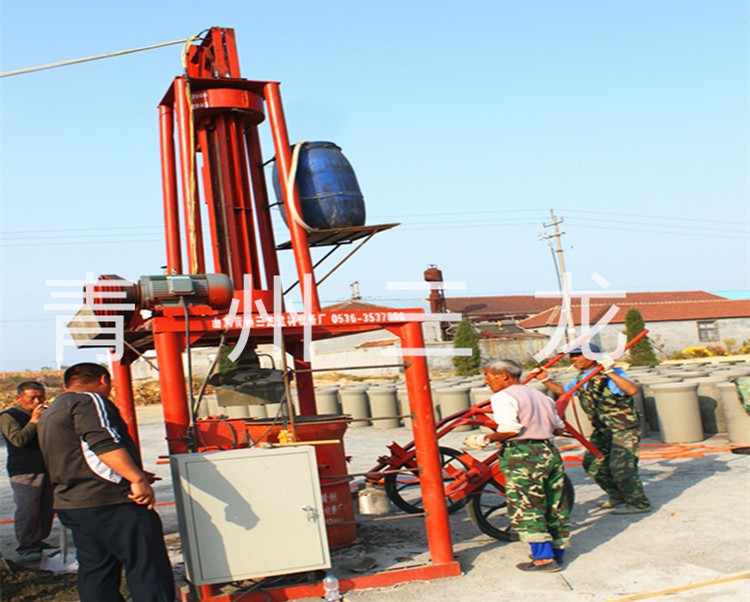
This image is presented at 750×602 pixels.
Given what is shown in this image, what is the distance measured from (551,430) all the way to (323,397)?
1573cm

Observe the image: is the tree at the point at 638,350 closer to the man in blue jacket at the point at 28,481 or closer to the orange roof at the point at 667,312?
the orange roof at the point at 667,312

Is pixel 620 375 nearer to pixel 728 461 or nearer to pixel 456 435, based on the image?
pixel 728 461

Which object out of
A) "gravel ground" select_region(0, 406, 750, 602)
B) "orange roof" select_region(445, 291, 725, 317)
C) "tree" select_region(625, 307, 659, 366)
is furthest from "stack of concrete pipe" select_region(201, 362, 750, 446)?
"orange roof" select_region(445, 291, 725, 317)

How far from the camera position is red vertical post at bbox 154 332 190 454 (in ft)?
20.3

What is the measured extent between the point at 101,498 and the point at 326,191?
11.7ft

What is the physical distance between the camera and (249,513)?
5770 millimetres

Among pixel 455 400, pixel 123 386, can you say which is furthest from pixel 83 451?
pixel 455 400

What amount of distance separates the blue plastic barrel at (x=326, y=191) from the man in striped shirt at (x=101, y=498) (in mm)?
3045

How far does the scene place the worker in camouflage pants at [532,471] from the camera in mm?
6312

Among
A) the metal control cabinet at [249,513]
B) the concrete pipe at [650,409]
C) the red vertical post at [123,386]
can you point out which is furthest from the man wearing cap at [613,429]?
the concrete pipe at [650,409]

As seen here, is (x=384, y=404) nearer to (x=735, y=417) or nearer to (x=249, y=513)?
(x=735, y=417)

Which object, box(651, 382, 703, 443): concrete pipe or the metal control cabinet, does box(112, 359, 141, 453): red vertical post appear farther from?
box(651, 382, 703, 443): concrete pipe

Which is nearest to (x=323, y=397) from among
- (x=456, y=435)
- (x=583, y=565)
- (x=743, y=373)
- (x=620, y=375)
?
(x=456, y=435)

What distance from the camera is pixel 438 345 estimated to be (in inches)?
1998
